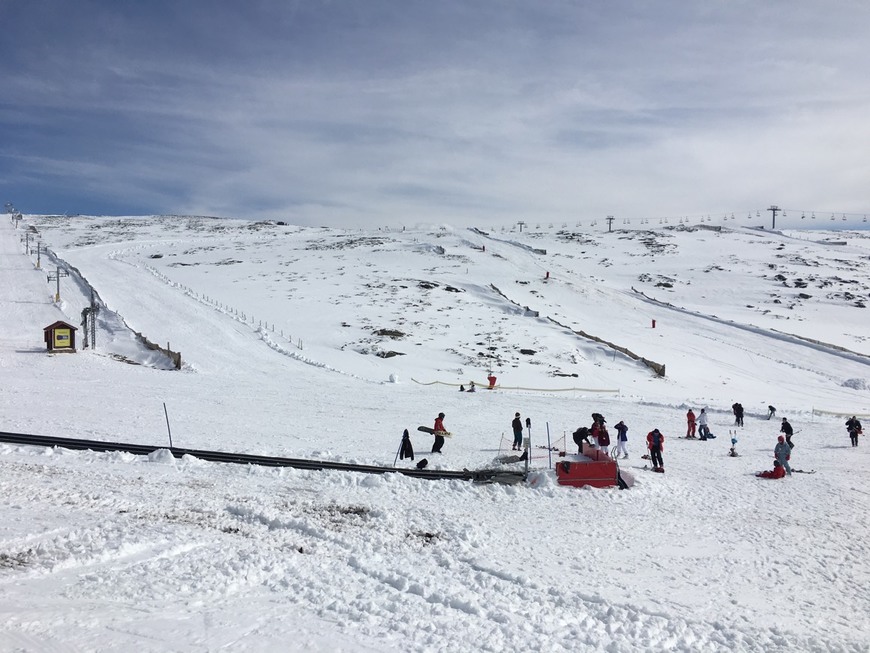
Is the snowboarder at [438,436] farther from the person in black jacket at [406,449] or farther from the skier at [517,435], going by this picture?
the skier at [517,435]

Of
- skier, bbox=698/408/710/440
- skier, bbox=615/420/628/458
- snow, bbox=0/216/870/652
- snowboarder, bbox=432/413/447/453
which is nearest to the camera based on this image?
snow, bbox=0/216/870/652

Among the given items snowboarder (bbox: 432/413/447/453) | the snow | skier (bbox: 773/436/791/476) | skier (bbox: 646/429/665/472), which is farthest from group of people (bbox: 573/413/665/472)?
snowboarder (bbox: 432/413/447/453)

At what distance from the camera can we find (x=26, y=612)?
314 inches

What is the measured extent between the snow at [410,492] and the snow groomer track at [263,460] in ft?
1.64

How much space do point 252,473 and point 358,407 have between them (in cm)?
1054

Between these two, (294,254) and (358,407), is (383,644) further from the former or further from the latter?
(294,254)

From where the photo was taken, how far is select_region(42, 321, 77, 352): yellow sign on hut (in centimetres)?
3412

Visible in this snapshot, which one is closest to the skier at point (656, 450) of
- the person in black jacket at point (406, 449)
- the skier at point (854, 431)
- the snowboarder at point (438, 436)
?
the snowboarder at point (438, 436)

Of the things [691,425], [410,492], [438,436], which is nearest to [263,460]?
[410,492]

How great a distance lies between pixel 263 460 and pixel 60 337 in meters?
24.3

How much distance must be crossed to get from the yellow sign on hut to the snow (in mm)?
834

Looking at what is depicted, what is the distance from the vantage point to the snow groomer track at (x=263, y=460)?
52.9 feet

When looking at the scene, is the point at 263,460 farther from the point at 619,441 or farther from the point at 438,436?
the point at 619,441

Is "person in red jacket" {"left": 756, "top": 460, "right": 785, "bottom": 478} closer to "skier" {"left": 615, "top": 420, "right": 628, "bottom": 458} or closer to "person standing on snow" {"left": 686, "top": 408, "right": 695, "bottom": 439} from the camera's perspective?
"skier" {"left": 615, "top": 420, "right": 628, "bottom": 458}
